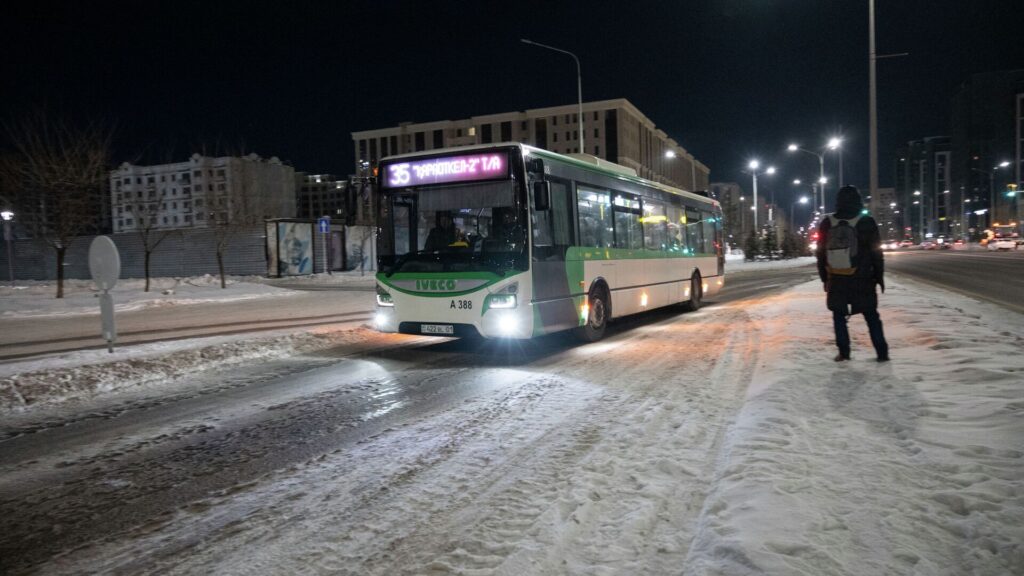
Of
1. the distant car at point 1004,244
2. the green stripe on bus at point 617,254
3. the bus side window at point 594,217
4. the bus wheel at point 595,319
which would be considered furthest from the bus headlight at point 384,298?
the distant car at point 1004,244

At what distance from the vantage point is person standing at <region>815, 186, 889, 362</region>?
7.33m

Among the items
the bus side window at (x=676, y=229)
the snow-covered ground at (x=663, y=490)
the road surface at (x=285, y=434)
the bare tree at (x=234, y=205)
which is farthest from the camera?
the bare tree at (x=234, y=205)

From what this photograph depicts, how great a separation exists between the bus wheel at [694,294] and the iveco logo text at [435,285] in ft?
31.0

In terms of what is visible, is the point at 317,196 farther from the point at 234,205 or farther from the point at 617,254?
the point at 617,254

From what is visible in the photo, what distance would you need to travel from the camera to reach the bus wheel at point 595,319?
10914 mm

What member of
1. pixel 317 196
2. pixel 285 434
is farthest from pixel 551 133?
pixel 285 434

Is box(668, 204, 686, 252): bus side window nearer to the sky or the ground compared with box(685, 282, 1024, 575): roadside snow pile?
nearer to the sky

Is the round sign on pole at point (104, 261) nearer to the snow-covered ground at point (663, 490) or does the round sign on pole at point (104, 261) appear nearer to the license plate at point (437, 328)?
the license plate at point (437, 328)

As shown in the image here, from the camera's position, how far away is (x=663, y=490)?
3977mm

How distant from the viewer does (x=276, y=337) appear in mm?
11672

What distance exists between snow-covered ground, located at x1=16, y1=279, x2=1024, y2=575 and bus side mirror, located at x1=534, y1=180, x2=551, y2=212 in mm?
3041

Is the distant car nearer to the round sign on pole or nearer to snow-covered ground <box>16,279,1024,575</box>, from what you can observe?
snow-covered ground <box>16,279,1024,575</box>

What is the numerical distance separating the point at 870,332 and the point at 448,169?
6.22 m

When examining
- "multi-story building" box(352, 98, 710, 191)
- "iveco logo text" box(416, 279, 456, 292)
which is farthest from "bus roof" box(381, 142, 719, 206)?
"multi-story building" box(352, 98, 710, 191)
